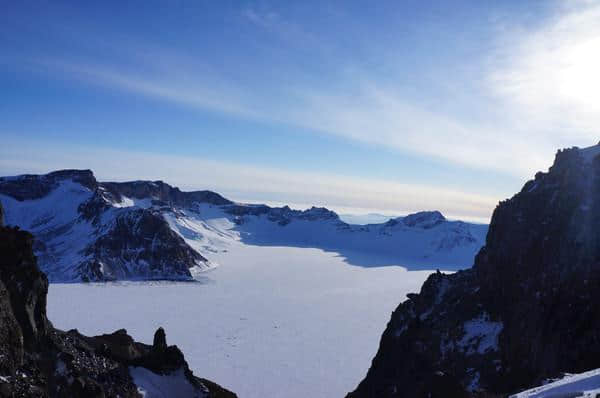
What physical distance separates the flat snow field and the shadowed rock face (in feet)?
73.8

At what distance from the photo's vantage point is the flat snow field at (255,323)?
73.6m

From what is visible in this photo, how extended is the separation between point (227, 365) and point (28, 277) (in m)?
55.6

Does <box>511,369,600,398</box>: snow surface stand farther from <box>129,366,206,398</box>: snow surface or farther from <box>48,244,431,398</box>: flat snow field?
<box>48,244,431,398</box>: flat snow field

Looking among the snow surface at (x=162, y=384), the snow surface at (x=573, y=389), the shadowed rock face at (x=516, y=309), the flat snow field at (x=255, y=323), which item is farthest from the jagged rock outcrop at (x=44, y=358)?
the flat snow field at (x=255, y=323)

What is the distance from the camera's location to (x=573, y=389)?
19547 mm

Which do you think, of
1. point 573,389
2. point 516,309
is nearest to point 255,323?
point 516,309

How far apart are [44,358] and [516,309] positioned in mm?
39928

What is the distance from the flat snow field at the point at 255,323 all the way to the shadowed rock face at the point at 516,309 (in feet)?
73.8

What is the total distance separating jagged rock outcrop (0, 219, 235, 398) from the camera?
77.1 ft

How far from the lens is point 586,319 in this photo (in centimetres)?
3412

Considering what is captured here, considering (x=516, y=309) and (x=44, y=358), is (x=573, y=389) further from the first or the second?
(x=44, y=358)

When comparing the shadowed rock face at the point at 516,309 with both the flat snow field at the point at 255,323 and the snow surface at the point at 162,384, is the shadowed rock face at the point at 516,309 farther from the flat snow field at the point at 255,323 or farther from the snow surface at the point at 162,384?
the flat snow field at the point at 255,323

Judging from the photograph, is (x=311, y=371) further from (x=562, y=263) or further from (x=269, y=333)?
(x=562, y=263)

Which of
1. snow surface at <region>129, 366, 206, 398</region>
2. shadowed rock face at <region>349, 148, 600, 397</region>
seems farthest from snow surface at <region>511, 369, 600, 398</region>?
snow surface at <region>129, 366, 206, 398</region>
